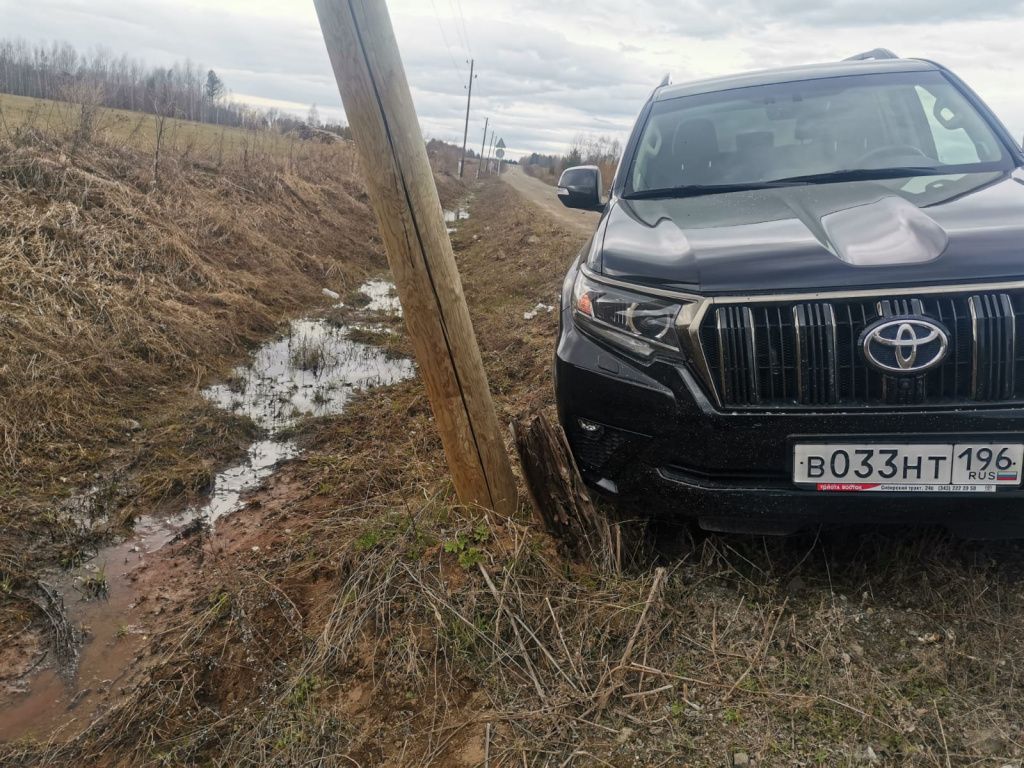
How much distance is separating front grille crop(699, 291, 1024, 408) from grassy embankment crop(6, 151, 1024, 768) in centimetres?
75

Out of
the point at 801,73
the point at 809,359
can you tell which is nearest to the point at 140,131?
the point at 801,73

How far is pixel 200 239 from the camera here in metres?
9.46

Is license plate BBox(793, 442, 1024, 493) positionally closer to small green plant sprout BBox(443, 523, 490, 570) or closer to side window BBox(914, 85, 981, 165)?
small green plant sprout BBox(443, 523, 490, 570)

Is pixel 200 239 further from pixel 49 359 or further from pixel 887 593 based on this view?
pixel 887 593

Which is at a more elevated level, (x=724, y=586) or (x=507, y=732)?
(x=724, y=586)

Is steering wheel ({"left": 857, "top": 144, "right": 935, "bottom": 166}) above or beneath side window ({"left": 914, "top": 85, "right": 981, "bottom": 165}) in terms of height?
beneath

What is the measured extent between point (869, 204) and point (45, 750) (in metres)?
3.16

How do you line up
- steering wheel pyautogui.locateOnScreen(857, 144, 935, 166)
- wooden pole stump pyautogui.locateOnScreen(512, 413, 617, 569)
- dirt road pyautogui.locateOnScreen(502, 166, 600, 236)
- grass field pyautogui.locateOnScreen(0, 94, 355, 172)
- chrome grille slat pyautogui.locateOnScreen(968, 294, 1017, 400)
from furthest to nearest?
dirt road pyautogui.locateOnScreen(502, 166, 600, 236)
grass field pyautogui.locateOnScreen(0, 94, 355, 172)
steering wheel pyautogui.locateOnScreen(857, 144, 935, 166)
wooden pole stump pyautogui.locateOnScreen(512, 413, 617, 569)
chrome grille slat pyautogui.locateOnScreen(968, 294, 1017, 400)

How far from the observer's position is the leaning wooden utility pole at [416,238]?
226cm

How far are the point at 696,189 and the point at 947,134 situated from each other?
1213 mm

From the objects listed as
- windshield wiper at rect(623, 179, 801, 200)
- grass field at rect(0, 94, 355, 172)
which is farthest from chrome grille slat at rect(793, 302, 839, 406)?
grass field at rect(0, 94, 355, 172)

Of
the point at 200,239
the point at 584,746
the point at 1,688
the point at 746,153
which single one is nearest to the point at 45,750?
the point at 1,688

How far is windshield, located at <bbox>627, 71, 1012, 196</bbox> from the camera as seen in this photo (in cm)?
318

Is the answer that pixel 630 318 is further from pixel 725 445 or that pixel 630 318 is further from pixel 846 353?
pixel 846 353
